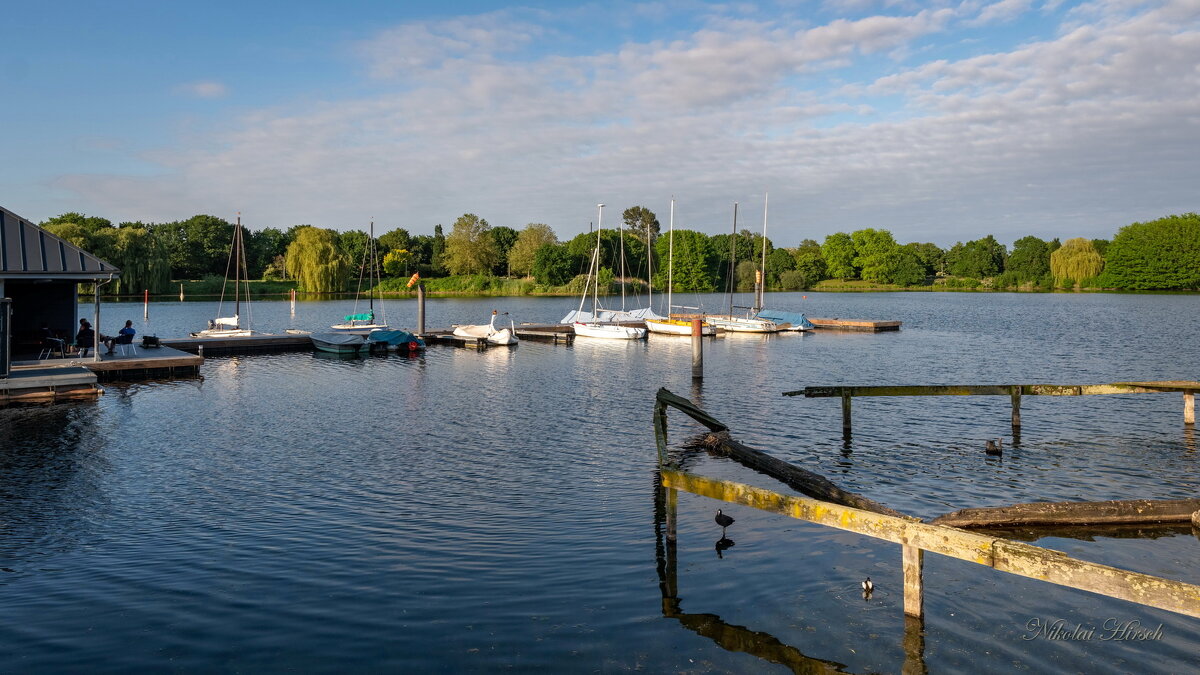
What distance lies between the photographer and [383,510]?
46.7 feet

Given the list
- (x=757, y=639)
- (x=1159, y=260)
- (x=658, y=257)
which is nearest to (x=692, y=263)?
(x=658, y=257)

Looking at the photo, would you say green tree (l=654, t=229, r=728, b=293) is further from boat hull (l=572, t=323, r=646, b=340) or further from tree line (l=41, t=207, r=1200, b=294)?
boat hull (l=572, t=323, r=646, b=340)

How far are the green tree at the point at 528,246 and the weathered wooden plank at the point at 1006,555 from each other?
453 ft

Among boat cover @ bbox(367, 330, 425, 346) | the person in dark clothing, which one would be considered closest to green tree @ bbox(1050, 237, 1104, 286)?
boat cover @ bbox(367, 330, 425, 346)

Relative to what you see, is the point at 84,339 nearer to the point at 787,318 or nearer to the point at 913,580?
the point at 913,580

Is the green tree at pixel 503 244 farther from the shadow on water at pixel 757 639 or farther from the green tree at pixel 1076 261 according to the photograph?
the shadow on water at pixel 757 639

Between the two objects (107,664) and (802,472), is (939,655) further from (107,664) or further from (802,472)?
(107,664)

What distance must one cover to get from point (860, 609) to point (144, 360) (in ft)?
106

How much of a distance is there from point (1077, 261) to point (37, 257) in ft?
596

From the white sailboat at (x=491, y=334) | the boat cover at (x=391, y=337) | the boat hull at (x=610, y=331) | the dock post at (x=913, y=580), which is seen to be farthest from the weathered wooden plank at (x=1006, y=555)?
the boat hull at (x=610, y=331)

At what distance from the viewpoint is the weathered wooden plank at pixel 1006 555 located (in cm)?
620

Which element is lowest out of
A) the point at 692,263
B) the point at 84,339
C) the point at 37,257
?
the point at 84,339

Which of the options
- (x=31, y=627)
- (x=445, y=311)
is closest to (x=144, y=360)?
(x=31, y=627)

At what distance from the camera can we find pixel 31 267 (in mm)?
25859
